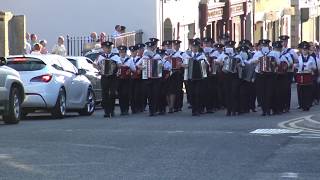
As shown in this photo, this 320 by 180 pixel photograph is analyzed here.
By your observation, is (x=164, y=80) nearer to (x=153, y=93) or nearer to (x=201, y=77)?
(x=153, y=93)

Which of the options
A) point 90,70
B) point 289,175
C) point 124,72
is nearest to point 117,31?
point 90,70

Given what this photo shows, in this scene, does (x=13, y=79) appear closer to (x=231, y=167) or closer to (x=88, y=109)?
(x=88, y=109)

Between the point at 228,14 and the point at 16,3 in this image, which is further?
the point at 228,14

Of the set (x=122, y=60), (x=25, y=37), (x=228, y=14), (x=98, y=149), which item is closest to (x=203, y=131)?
(x=98, y=149)

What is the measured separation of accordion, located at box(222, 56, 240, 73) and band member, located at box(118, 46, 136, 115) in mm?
2220

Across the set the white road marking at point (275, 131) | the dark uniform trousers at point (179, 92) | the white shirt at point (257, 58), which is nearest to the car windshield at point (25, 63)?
the dark uniform trousers at point (179, 92)

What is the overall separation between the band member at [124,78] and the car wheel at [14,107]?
3.94 m

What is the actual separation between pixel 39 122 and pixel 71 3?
20.9 m

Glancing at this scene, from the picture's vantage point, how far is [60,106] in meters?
19.7

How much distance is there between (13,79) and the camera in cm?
1747

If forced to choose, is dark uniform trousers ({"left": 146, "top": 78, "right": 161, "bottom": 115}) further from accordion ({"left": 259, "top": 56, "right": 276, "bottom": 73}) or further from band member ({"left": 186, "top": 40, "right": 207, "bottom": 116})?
accordion ({"left": 259, "top": 56, "right": 276, "bottom": 73})

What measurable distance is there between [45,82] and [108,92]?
80.2 inches

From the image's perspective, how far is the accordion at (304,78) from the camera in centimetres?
2281

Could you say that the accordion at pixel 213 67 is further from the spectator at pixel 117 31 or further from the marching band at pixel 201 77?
the spectator at pixel 117 31
